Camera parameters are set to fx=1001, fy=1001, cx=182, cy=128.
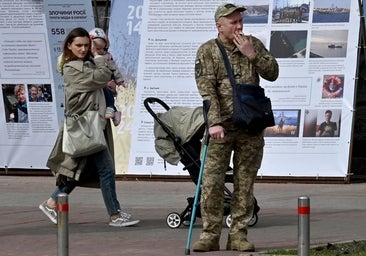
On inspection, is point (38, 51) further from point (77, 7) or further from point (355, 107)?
Answer: point (355, 107)

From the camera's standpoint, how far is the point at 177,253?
8.12 m

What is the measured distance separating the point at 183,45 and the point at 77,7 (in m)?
1.68

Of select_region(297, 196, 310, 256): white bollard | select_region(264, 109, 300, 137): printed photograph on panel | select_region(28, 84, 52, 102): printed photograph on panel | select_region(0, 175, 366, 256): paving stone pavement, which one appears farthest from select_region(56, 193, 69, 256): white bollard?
select_region(28, 84, 52, 102): printed photograph on panel

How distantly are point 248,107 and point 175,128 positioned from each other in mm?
1930

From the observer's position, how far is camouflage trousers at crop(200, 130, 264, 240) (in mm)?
8125

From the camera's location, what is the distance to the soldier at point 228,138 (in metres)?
8.02

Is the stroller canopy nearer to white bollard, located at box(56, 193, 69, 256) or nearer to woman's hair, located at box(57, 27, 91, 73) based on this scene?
woman's hair, located at box(57, 27, 91, 73)

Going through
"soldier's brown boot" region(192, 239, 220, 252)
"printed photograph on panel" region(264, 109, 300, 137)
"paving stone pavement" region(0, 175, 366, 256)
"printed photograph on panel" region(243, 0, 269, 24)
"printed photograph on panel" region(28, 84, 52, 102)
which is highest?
"printed photograph on panel" region(243, 0, 269, 24)

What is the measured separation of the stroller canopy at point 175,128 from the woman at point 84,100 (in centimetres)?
54

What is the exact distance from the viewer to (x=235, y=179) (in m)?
8.23

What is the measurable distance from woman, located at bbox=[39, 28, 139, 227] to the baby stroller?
0.51 m

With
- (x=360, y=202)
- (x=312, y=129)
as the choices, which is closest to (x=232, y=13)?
(x=360, y=202)

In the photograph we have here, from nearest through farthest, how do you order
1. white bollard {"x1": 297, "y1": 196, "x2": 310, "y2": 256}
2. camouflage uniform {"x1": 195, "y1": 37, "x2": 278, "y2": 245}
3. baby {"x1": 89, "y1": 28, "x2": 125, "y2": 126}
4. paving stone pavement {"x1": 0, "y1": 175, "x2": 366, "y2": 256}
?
white bollard {"x1": 297, "y1": 196, "x2": 310, "y2": 256}
camouflage uniform {"x1": 195, "y1": 37, "x2": 278, "y2": 245}
paving stone pavement {"x1": 0, "y1": 175, "x2": 366, "y2": 256}
baby {"x1": 89, "y1": 28, "x2": 125, "y2": 126}

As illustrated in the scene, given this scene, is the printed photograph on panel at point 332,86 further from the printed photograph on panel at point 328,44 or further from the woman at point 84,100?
the woman at point 84,100
